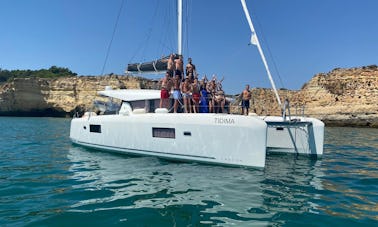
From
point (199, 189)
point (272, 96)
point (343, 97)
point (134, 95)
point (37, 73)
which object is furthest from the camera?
point (37, 73)

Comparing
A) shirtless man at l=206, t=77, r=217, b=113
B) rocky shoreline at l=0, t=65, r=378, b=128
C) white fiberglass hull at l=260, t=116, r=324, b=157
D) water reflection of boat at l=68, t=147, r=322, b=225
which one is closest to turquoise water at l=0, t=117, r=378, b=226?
water reflection of boat at l=68, t=147, r=322, b=225

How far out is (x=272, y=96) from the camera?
2104 inches

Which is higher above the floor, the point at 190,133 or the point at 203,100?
the point at 203,100

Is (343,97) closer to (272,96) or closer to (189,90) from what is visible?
(272,96)

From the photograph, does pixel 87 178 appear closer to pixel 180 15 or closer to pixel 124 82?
pixel 180 15

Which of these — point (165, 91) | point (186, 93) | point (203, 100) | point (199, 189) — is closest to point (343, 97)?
point (203, 100)

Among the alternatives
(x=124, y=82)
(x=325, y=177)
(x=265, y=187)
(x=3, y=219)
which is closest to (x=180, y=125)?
(x=265, y=187)

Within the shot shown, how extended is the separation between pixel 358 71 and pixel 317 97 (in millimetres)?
6661

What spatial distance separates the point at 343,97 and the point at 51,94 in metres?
45.3

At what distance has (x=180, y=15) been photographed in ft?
40.9

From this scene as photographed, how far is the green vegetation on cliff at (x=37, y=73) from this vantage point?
62.4 metres

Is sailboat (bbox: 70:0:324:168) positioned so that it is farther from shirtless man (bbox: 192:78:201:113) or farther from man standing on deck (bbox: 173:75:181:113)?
shirtless man (bbox: 192:78:201:113)

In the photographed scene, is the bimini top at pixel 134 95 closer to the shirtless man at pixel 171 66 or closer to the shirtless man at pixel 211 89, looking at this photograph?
the shirtless man at pixel 171 66

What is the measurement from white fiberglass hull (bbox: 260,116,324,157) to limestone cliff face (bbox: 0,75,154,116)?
39.1m
